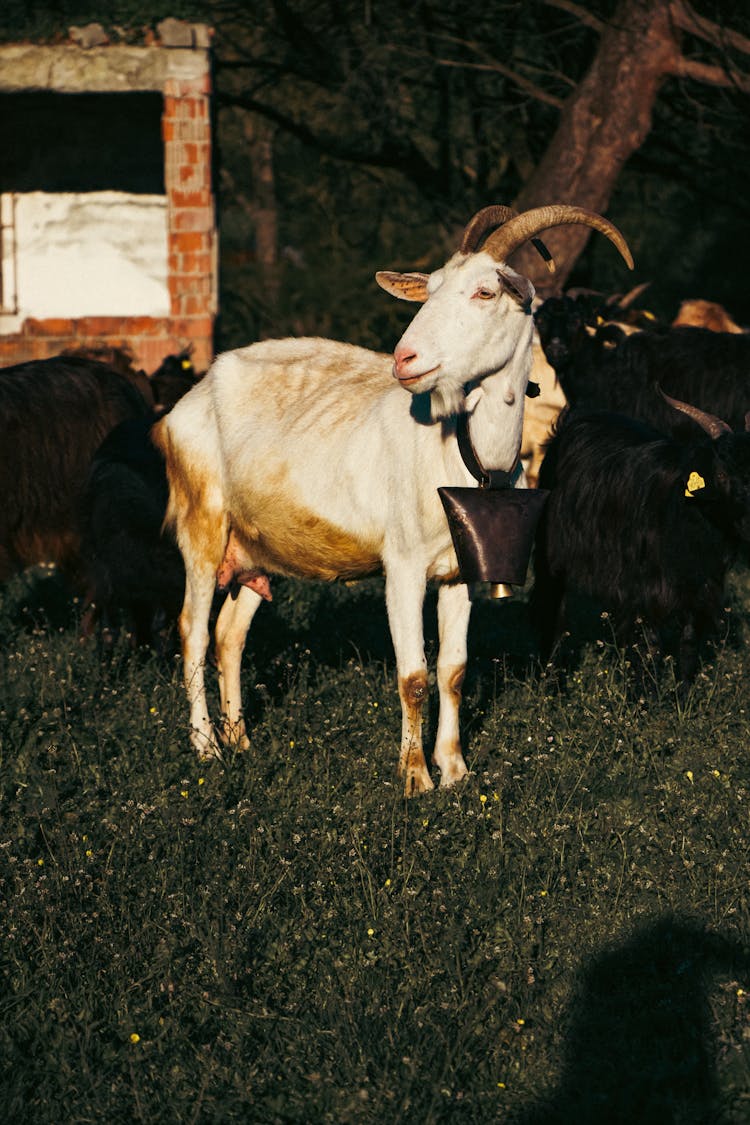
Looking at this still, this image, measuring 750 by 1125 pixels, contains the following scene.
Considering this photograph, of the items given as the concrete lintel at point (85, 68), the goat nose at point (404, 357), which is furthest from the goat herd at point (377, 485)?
the concrete lintel at point (85, 68)

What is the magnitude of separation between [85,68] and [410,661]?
9104 mm

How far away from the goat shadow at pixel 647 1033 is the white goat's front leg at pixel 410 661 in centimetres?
141

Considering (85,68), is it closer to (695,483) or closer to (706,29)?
(706,29)

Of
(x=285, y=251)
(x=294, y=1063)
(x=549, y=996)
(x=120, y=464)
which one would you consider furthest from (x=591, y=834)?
(x=285, y=251)

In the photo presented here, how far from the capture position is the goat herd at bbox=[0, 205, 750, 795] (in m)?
5.70

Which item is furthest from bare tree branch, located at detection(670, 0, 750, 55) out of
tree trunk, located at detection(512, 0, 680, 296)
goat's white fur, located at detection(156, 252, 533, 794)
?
goat's white fur, located at detection(156, 252, 533, 794)

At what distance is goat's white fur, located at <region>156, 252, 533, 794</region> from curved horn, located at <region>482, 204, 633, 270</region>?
3.7 inches

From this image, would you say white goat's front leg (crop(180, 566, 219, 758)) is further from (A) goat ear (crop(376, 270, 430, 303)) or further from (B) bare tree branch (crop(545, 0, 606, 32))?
(B) bare tree branch (crop(545, 0, 606, 32))

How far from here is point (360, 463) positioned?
237 inches

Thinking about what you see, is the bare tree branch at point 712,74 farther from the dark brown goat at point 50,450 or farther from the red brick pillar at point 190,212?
the dark brown goat at point 50,450

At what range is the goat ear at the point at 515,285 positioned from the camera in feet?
17.7

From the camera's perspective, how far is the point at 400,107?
2162 cm

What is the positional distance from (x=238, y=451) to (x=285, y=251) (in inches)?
702

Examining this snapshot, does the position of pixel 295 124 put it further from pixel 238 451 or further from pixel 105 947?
pixel 105 947
